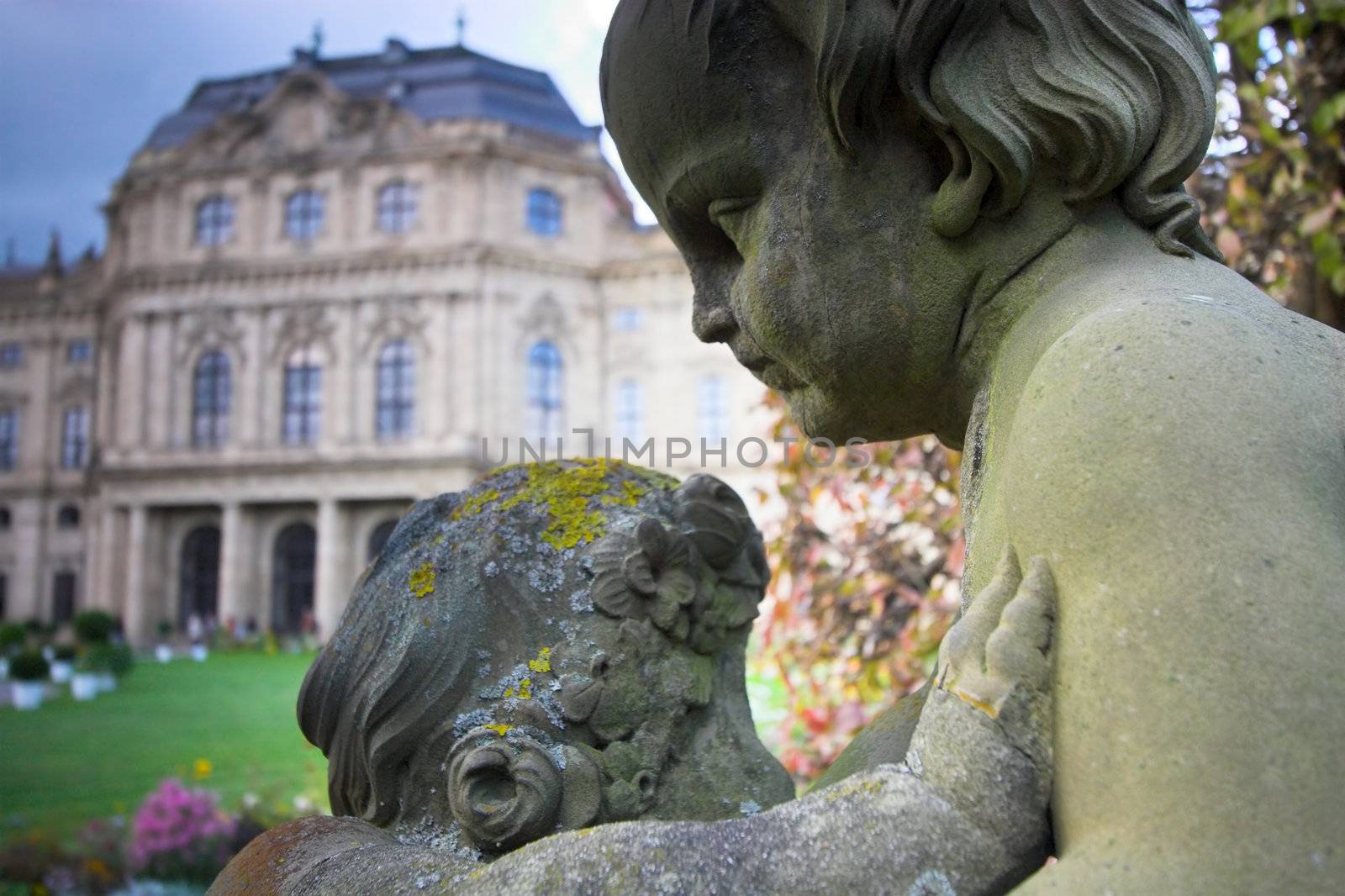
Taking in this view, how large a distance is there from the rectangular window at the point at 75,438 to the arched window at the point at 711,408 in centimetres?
1897

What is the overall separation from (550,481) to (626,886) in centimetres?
75

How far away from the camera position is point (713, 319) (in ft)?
4.89

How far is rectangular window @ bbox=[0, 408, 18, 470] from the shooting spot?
A: 3431cm

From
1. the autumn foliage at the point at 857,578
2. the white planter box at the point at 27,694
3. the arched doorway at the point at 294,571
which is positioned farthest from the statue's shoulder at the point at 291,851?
the arched doorway at the point at 294,571

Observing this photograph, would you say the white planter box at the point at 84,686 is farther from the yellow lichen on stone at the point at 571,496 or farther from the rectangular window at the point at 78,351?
the rectangular window at the point at 78,351

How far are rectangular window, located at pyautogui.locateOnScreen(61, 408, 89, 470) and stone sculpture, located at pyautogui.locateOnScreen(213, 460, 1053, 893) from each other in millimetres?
36408

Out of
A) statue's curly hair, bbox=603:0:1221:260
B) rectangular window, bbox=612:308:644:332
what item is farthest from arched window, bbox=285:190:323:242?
statue's curly hair, bbox=603:0:1221:260

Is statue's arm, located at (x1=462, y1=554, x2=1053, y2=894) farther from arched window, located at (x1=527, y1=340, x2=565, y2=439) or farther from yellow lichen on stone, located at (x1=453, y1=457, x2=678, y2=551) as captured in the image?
arched window, located at (x1=527, y1=340, x2=565, y2=439)

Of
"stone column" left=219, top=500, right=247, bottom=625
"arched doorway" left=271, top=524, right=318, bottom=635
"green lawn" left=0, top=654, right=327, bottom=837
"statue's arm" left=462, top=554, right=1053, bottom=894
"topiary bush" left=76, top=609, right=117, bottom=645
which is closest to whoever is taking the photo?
"statue's arm" left=462, top=554, right=1053, bottom=894

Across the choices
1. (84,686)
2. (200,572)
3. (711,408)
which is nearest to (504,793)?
(84,686)

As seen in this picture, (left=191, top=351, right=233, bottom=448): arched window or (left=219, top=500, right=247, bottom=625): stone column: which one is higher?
(left=191, top=351, right=233, bottom=448): arched window

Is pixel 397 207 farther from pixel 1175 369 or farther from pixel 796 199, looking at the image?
pixel 1175 369

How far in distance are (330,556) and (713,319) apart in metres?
28.2

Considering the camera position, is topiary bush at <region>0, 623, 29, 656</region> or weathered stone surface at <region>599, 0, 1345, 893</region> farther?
topiary bush at <region>0, 623, 29, 656</region>
